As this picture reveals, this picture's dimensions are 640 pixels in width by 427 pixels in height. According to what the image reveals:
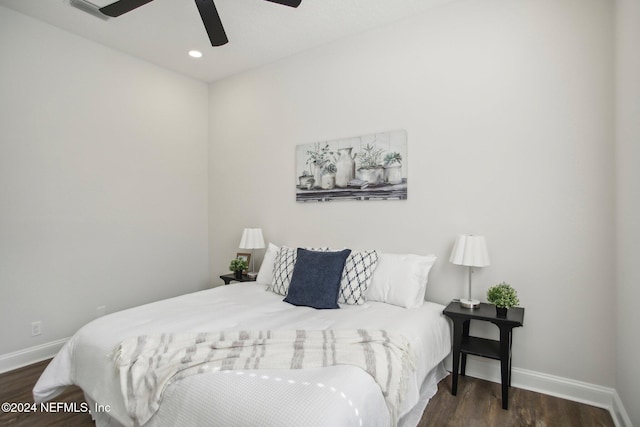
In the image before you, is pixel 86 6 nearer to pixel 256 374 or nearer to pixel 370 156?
pixel 370 156

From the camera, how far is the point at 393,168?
2.97 metres

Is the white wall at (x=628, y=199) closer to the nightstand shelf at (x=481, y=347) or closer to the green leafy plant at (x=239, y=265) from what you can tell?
the nightstand shelf at (x=481, y=347)

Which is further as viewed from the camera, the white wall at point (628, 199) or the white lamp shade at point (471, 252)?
the white lamp shade at point (471, 252)

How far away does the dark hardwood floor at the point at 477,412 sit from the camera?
2025mm

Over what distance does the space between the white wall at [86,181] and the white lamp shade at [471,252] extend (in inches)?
124

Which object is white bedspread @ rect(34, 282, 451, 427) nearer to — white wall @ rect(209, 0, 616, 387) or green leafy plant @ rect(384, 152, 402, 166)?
white wall @ rect(209, 0, 616, 387)

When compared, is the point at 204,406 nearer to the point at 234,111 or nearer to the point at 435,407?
the point at 435,407

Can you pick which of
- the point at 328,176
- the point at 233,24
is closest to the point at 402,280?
the point at 328,176

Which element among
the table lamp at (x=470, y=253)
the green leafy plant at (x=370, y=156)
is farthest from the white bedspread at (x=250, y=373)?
the green leafy plant at (x=370, y=156)

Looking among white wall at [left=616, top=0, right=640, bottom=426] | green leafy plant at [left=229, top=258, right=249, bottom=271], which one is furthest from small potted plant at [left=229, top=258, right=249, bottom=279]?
white wall at [left=616, top=0, right=640, bottom=426]

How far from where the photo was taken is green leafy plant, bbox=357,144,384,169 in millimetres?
3047

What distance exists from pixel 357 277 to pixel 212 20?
2.09 m

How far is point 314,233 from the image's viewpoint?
349 cm

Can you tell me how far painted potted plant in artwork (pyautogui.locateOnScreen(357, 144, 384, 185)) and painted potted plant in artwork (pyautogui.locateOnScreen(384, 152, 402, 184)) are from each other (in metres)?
0.05
